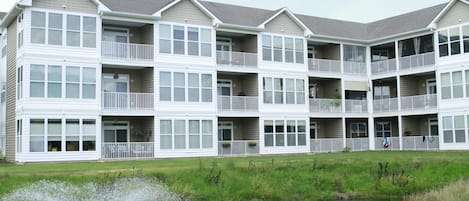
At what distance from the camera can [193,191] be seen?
20891 millimetres

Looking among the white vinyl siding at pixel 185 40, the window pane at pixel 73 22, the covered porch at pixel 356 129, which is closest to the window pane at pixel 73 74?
the window pane at pixel 73 22

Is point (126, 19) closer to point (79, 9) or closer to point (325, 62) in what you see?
point (79, 9)

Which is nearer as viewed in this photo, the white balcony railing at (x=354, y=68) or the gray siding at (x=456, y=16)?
the gray siding at (x=456, y=16)

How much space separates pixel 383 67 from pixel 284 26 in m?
8.18

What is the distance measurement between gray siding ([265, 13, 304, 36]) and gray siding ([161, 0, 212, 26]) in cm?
485

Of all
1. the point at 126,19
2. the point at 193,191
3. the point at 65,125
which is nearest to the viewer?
the point at 193,191

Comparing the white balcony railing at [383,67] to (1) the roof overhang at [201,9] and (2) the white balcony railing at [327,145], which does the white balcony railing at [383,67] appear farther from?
(1) the roof overhang at [201,9]

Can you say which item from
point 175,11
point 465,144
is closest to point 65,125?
point 175,11

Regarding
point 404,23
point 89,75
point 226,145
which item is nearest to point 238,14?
point 226,145

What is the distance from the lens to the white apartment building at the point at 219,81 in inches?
1196

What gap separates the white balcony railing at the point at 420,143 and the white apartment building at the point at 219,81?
0.26 feet

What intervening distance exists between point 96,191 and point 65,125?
12.1 metres

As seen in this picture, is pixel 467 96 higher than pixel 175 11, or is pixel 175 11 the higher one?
pixel 175 11

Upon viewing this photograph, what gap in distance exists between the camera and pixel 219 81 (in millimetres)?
38094
